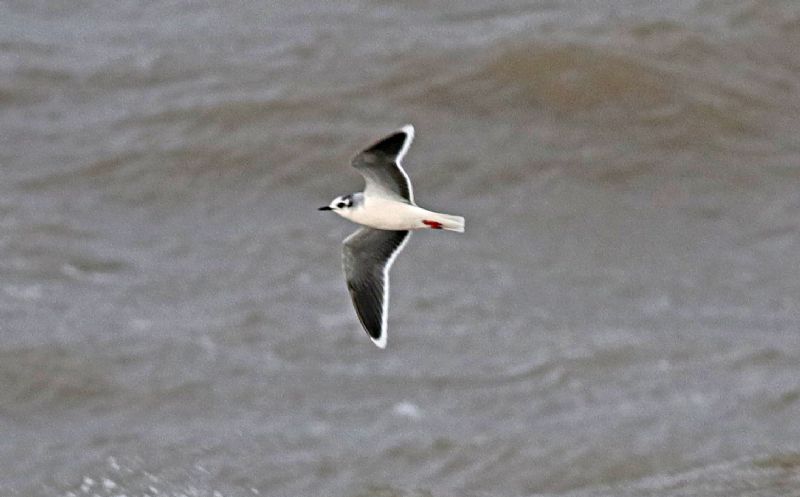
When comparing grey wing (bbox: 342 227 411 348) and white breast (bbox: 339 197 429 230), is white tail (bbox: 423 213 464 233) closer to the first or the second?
white breast (bbox: 339 197 429 230)

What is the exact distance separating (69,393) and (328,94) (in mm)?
4296

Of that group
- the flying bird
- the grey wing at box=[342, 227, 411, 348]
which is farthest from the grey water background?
the flying bird

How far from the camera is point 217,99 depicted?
1373 centimetres

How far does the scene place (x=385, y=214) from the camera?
6133 mm

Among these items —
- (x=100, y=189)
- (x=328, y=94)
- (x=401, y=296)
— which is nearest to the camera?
(x=401, y=296)

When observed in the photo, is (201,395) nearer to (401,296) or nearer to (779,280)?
(401,296)

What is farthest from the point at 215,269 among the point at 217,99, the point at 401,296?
the point at 217,99

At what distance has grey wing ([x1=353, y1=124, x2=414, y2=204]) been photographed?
602 cm

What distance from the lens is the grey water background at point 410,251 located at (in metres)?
9.28

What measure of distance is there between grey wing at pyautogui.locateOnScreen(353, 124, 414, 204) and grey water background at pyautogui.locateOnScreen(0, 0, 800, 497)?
9.71 ft

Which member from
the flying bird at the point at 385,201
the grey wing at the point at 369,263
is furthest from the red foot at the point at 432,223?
the grey wing at the point at 369,263

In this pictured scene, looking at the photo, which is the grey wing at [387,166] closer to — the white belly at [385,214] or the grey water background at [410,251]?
the white belly at [385,214]

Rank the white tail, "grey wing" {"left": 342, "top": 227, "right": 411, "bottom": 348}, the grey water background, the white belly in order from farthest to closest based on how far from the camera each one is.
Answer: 1. the grey water background
2. "grey wing" {"left": 342, "top": 227, "right": 411, "bottom": 348}
3. the white belly
4. the white tail

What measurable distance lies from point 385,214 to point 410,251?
5.87 meters
